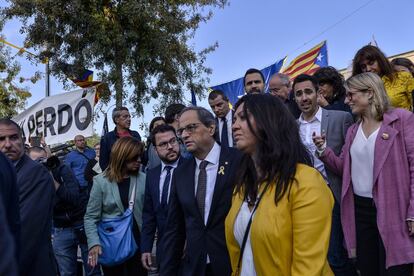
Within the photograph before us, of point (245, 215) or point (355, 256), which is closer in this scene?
point (245, 215)

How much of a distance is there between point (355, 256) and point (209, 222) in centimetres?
130

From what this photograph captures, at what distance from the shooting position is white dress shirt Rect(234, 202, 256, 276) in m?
2.73

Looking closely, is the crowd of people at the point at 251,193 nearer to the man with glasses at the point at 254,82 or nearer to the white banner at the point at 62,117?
the man with glasses at the point at 254,82

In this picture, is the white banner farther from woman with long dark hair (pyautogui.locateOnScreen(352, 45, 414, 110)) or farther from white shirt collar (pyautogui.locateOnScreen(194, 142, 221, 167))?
woman with long dark hair (pyautogui.locateOnScreen(352, 45, 414, 110))

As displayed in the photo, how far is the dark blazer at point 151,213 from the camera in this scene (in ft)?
15.3

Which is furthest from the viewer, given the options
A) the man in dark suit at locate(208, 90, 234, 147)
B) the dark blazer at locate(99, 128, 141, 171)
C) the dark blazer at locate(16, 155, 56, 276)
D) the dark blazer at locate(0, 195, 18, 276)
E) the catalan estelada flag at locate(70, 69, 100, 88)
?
the catalan estelada flag at locate(70, 69, 100, 88)

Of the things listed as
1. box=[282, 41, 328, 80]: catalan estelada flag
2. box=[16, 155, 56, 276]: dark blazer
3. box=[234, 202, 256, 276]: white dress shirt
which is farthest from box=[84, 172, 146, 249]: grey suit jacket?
box=[282, 41, 328, 80]: catalan estelada flag

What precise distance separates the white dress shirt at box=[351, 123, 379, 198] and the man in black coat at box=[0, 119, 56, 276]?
2.42 m

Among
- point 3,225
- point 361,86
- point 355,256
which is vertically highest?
point 361,86

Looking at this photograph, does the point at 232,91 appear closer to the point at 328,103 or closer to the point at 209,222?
the point at 328,103

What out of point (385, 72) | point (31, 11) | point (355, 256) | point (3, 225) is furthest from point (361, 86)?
point (31, 11)

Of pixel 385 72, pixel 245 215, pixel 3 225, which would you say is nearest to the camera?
pixel 3 225

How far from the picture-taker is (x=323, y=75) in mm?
5586

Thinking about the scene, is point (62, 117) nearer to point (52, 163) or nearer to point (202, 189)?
point (52, 163)
